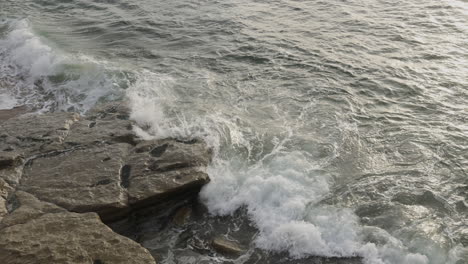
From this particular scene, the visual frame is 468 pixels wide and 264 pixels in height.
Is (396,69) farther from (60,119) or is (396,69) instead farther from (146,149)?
(60,119)

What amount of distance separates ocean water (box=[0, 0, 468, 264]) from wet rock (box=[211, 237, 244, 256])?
0.31 m

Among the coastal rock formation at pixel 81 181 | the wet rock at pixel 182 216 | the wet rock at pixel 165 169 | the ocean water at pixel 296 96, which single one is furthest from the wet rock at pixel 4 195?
the ocean water at pixel 296 96

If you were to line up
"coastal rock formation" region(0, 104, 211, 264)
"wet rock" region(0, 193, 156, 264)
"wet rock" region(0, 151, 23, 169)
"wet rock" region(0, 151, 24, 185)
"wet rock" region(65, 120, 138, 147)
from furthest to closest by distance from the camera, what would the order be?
"wet rock" region(65, 120, 138, 147) → "wet rock" region(0, 151, 23, 169) → "wet rock" region(0, 151, 24, 185) → "coastal rock formation" region(0, 104, 211, 264) → "wet rock" region(0, 193, 156, 264)

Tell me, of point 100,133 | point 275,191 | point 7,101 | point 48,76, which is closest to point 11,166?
point 100,133

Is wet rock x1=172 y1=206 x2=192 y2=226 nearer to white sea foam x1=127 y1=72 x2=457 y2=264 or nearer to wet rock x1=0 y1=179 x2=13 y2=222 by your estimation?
white sea foam x1=127 y1=72 x2=457 y2=264

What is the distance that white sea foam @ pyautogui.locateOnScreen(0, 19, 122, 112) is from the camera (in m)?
11.2

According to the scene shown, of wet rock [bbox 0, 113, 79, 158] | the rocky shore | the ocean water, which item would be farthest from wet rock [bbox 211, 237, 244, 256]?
wet rock [bbox 0, 113, 79, 158]

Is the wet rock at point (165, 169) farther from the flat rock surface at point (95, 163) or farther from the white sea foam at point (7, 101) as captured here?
the white sea foam at point (7, 101)

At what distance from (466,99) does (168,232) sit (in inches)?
300

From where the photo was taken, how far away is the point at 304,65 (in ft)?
39.8

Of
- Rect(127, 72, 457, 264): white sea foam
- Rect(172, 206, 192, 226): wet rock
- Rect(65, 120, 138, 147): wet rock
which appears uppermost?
Rect(65, 120, 138, 147): wet rock

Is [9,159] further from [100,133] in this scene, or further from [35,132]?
[100,133]

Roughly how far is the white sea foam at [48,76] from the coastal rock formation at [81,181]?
1470 millimetres

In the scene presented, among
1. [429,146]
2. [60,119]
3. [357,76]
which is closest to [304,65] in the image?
[357,76]
